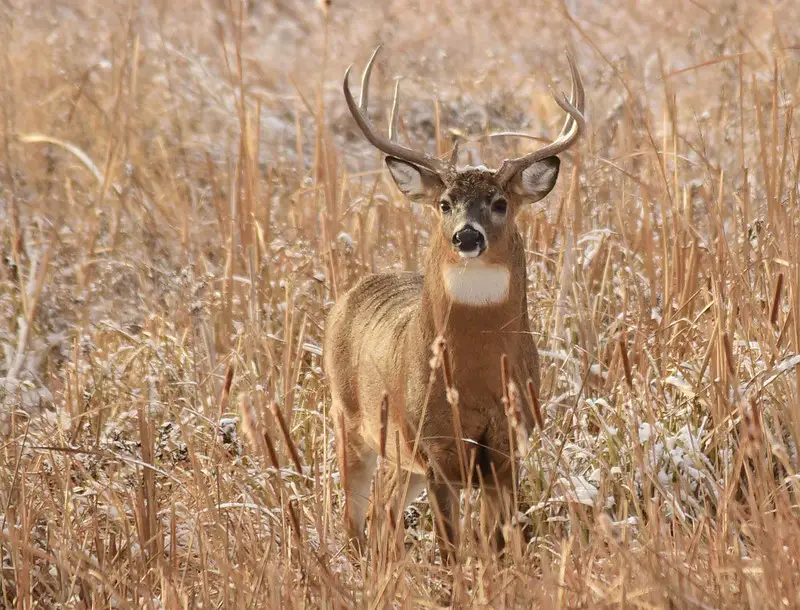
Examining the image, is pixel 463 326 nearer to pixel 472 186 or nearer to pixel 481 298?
pixel 481 298

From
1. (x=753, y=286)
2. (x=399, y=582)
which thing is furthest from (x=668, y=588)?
(x=753, y=286)

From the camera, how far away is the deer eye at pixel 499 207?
431 cm

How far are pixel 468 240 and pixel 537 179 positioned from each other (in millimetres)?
550

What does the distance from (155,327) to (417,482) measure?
1800mm

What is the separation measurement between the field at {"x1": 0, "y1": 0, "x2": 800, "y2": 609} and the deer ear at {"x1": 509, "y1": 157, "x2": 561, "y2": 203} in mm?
378

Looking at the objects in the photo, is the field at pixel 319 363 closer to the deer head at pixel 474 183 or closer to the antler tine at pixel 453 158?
the deer head at pixel 474 183

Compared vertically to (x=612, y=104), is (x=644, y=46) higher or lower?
higher

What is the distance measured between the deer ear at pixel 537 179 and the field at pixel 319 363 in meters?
0.38

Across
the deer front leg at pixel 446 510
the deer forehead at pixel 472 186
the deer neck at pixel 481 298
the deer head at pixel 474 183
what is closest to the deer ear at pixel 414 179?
the deer head at pixel 474 183

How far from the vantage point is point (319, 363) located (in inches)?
218

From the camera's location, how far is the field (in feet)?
11.3

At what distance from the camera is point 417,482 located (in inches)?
183

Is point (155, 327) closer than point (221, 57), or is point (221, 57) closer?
point (155, 327)

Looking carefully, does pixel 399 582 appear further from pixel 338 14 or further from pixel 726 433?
pixel 338 14
